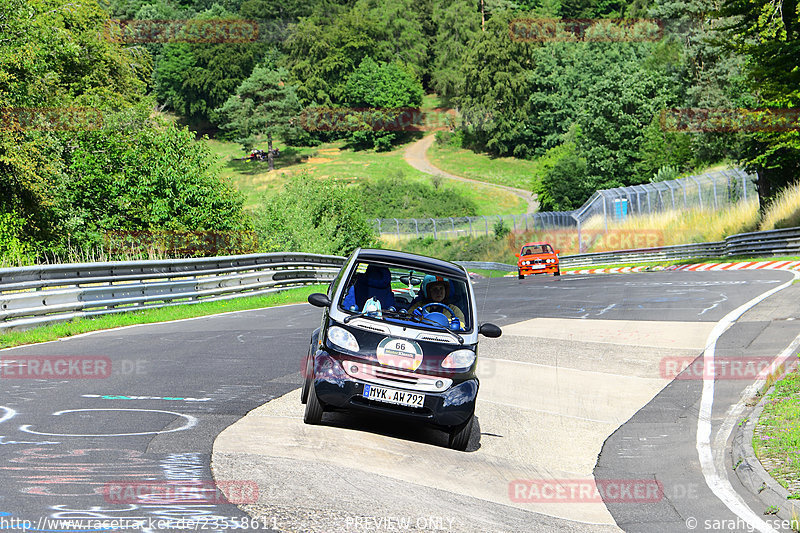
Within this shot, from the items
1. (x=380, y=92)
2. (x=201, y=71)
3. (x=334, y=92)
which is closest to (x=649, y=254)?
(x=380, y=92)

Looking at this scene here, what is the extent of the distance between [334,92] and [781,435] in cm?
14050

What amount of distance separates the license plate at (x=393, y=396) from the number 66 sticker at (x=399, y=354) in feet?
0.77

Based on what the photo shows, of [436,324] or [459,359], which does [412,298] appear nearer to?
[436,324]

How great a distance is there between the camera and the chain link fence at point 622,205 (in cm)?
4706

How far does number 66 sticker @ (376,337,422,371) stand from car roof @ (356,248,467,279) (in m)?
1.11

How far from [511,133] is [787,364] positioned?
376 ft

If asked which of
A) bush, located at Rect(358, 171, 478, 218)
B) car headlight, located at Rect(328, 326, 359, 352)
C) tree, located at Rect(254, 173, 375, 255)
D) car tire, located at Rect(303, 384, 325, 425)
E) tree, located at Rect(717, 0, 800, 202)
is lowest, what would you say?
bush, located at Rect(358, 171, 478, 218)

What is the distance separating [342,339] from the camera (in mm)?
8328

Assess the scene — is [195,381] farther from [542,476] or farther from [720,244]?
[720,244]

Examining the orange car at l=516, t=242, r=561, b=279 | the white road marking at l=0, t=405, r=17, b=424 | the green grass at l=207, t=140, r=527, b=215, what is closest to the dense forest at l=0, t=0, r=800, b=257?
the green grass at l=207, t=140, r=527, b=215

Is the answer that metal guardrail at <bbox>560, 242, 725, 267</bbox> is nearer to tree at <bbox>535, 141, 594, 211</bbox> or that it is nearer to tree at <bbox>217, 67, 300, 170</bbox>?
tree at <bbox>535, 141, 594, 211</bbox>

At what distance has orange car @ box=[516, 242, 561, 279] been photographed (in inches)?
1591

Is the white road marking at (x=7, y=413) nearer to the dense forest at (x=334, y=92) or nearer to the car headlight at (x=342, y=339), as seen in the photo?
the car headlight at (x=342, y=339)

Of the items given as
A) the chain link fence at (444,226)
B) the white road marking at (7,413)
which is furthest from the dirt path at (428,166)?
the white road marking at (7,413)
